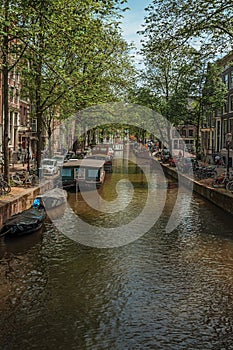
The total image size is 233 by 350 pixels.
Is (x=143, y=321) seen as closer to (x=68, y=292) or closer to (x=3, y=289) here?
(x=68, y=292)

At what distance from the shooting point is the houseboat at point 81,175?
84.1 feet

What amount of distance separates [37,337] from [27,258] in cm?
498

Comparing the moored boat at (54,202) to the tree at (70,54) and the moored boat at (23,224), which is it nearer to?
the moored boat at (23,224)

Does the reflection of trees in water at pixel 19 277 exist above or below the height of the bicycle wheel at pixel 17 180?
below

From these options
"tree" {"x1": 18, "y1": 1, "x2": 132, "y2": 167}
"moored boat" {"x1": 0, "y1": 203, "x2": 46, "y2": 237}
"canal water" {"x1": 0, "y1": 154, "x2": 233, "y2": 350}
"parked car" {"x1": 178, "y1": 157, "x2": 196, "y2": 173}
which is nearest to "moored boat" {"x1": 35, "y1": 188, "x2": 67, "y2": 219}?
"canal water" {"x1": 0, "y1": 154, "x2": 233, "y2": 350}

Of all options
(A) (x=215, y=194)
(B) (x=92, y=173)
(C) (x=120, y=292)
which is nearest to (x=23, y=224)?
(C) (x=120, y=292)

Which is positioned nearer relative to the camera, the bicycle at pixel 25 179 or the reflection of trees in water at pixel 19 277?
the reflection of trees in water at pixel 19 277

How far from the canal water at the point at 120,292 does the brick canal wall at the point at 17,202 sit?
1310 mm

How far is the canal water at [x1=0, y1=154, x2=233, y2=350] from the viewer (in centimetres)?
782

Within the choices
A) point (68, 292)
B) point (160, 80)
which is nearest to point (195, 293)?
point (68, 292)

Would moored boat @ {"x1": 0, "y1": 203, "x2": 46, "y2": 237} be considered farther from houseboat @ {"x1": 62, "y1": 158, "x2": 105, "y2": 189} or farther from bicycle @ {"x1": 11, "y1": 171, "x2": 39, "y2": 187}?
houseboat @ {"x1": 62, "y1": 158, "x2": 105, "y2": 189}

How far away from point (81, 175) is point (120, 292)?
16.7 m

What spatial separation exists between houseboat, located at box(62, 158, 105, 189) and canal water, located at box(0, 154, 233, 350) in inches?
350

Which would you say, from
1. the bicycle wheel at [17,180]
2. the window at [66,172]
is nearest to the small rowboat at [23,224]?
the bicycle wheel at [17,180]
